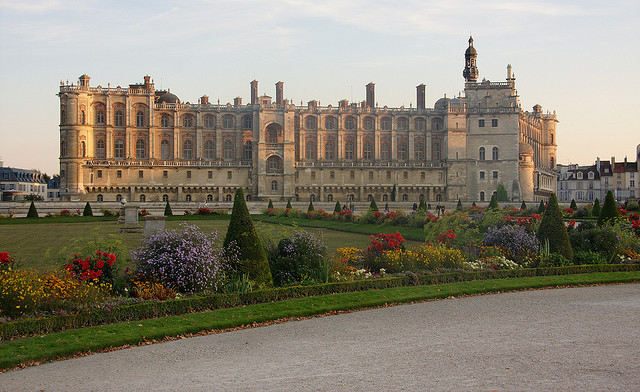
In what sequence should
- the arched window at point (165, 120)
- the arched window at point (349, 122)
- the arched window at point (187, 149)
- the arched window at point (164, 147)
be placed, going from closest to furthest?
the arched window at point (164, 147), the arched window at point (165, 120), the arched window at point (187, 149), the arched window at point (349, 122)

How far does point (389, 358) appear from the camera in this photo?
8875 millimetres

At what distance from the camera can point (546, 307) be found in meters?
12.7

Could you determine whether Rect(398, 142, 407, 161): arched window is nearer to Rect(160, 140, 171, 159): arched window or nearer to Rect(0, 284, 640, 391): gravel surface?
Rect(160, 140, 171, 159): arched window

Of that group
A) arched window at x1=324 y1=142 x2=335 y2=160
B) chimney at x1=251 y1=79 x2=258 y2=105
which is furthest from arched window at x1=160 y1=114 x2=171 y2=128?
arched window at x1=324 y1=142 x2=335 y2=160

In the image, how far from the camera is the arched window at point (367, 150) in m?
73.9

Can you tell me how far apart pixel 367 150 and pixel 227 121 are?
15688 mm

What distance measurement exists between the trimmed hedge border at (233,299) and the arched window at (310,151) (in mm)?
56276

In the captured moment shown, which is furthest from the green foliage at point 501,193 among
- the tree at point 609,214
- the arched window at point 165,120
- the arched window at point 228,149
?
the tree at point 609,214

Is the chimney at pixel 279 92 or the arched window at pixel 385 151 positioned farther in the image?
the arched window at pixel 385 151

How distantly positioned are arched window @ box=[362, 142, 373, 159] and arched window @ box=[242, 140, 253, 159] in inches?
488

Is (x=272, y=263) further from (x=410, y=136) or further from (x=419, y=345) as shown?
(x=410, y=136)

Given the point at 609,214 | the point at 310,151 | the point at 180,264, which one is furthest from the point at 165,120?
the point at 180,264

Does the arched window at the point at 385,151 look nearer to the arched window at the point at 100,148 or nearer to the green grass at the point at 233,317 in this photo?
the arched window at the point at 100,148

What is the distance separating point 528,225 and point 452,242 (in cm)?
300
